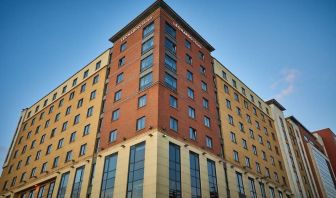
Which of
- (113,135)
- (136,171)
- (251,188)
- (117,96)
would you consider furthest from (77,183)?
(251,188)

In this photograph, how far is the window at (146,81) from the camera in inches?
1397

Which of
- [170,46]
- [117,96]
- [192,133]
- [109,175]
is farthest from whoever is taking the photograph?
[170,46]

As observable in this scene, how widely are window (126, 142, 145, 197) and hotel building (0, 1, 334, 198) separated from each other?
4.4 inches

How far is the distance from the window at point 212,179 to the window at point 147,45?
1749 centimetres

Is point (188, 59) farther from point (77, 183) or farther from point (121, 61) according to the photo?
point (77, 183)

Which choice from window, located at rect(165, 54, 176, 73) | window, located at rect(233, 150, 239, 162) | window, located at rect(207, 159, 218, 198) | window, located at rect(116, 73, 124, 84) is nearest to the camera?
window, located at rect(207, 159, 218, 198)

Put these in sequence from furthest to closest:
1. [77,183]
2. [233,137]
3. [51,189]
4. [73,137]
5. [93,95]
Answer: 1. [93,95]
2. [233,137]
3. [73,137]
4. [51,189]
5. [77,183]

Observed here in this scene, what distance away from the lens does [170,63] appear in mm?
38094

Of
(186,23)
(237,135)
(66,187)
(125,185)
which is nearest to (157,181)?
(125,185)

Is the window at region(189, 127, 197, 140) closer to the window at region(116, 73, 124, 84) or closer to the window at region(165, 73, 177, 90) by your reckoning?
the window at region(165, 73, 177, 90)

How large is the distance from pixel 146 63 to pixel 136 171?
50.1ft

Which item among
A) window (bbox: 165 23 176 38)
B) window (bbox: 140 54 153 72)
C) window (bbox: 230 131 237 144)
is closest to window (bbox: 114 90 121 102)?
window (bbox: 140 54 153 72)

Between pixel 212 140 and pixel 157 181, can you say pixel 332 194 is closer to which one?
pixel 212 140

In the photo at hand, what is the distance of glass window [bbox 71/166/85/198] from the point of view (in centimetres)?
3566
